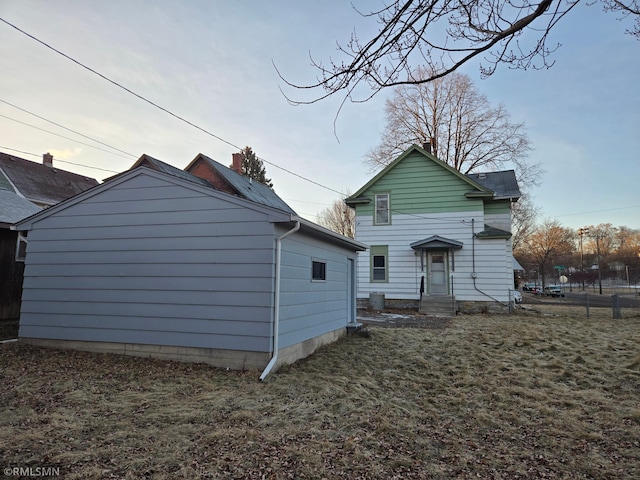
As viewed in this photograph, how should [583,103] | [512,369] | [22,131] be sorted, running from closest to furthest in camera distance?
1. [512,369]
2. [583,103]
3. [22,131]

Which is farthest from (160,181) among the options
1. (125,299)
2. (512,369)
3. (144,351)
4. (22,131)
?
(22,131)

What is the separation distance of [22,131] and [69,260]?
8.56m

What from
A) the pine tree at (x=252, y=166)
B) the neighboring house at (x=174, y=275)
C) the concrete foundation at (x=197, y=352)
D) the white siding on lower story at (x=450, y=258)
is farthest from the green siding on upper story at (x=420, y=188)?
the pine tree at (x=252, y=166)

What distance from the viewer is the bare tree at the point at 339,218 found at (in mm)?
37969

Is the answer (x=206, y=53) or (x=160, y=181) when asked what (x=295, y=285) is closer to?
(x=160, y=181)

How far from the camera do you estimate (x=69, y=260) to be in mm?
7023

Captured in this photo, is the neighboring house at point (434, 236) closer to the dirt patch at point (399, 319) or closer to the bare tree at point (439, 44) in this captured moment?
the dirt patch at point (399, 319)

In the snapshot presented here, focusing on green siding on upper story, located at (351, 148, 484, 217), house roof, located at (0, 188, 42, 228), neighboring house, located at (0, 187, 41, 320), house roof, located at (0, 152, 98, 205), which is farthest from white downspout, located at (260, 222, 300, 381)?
house roof, located at (0, 152, 98, 205)

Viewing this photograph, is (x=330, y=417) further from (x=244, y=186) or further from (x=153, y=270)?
(x=244, y=186)

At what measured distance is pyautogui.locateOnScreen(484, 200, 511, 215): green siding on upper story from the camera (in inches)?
607

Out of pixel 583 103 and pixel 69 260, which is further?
pixel 583 103

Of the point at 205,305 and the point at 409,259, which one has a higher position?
the point at 409,259

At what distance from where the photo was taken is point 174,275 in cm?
630

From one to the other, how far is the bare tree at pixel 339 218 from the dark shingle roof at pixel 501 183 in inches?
796
